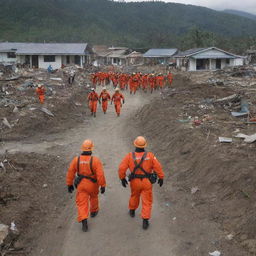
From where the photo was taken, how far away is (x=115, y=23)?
14038 cm

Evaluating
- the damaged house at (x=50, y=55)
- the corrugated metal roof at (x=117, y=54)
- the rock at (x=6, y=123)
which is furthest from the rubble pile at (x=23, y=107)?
the corrugated metal roof at (x=117, y=54)

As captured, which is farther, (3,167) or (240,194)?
(3,167)

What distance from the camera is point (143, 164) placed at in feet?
18.7

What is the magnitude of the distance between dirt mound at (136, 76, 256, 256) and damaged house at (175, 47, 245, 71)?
34.0 metres

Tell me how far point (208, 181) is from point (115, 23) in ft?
465

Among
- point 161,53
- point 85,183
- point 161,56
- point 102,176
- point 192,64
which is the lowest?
point 85,183

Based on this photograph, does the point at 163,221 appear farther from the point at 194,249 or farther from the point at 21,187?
the point at 21,187

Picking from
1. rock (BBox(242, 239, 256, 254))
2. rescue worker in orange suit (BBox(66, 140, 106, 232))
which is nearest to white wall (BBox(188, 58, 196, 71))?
rescue worker in orange suit (BBox(66, 140, 106, 232))

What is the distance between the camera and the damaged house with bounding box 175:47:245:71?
43969 millimetres

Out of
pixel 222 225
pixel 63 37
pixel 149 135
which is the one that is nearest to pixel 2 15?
pixel 63 37

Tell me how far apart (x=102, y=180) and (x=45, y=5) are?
130 meters

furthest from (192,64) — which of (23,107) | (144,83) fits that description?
(23,107)

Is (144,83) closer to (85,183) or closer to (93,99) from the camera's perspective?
(93,99)

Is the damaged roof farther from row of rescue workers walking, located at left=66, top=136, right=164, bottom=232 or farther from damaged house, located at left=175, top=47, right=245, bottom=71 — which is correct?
row of rescue workers walking, located at left=66, top=136, right=164, bottom=232
